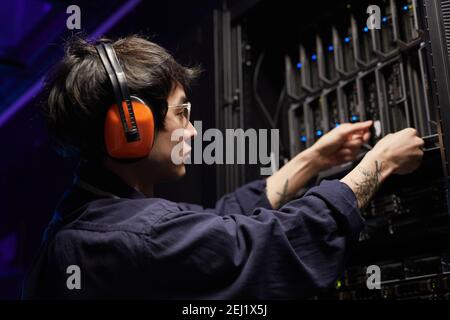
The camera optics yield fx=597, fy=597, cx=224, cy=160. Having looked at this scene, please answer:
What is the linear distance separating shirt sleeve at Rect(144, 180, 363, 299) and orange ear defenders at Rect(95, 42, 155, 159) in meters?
0.15

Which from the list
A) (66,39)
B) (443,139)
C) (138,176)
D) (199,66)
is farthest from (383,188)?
(66,39)

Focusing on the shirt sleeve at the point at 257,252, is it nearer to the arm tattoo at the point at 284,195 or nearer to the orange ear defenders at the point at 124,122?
the orange ear defenders at the point at 124,122

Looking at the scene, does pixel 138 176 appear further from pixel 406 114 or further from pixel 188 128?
pixel 406 114

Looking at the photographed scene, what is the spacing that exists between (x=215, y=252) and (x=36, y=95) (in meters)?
0.99

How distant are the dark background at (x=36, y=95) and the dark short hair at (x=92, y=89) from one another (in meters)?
0.29

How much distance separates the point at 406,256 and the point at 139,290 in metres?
0.52

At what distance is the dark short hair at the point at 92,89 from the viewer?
3.67 ft

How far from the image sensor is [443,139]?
98 centimetres

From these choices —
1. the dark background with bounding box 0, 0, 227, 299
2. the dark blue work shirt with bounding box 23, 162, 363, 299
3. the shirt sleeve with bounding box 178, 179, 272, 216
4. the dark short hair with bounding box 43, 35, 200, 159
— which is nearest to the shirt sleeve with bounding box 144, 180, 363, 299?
the dark blue work shirt with bounding box 23, 162, 363, 299

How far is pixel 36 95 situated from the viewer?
5.61ft

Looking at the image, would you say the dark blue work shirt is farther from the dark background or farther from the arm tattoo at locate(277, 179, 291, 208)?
the dark background

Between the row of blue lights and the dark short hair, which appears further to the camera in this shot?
the row of blue lights

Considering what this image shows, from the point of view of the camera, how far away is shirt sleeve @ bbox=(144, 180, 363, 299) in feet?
3.09

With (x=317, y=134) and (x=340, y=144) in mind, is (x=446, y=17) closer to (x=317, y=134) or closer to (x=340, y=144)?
(x=340, y=144)
